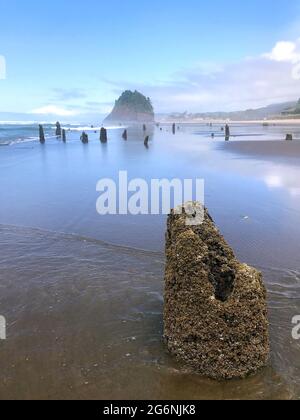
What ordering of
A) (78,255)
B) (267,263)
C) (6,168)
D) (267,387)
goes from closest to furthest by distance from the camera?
1. (267,387)
2. (267,263)
3. (78,255)
4. (6,168)

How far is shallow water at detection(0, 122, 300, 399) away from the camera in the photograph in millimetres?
4324

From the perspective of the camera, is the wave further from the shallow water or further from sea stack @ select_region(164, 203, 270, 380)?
sea stack @ select_region(164, 203, 270, 380)

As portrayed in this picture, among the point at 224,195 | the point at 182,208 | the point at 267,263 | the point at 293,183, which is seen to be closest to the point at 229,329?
the point at 182,208

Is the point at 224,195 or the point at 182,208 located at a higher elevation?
the point at 182,208

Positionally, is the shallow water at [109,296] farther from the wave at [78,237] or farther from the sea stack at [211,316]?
the sea stack at [211,316]

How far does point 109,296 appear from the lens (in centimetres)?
636

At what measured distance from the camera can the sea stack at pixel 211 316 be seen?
14.3 ft

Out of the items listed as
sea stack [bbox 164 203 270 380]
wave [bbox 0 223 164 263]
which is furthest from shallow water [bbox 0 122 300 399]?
sea stack [bbox 164 203 270 380]

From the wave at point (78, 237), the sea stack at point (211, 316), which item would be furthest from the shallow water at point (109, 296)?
the sea stack at point (211, 316)

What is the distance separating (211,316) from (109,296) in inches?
92.7

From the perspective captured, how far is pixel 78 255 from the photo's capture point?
8.20m
